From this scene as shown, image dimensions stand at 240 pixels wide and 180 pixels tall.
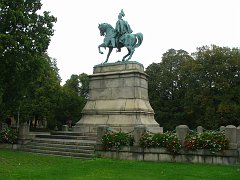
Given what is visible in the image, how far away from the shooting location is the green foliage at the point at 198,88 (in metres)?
41.4

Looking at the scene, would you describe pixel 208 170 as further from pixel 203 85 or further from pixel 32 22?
pixel 203 85

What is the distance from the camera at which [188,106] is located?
1784 inches

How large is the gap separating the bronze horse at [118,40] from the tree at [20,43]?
161 inches

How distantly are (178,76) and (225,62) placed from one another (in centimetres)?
917

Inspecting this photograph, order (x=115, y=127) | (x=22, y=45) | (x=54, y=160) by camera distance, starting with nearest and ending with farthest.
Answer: (x=54, y=160), (x=22, y=45), (x=115, y=127)

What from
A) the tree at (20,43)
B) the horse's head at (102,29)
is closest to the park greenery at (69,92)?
the tree at (20,43)

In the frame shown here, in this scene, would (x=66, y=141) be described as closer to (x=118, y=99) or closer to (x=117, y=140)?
(x=117, y=140)

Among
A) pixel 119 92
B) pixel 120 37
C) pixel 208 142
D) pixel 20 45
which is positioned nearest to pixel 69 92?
pixel 120 37

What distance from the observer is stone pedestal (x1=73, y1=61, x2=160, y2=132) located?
21597mm

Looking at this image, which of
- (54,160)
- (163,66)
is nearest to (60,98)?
(163,66)

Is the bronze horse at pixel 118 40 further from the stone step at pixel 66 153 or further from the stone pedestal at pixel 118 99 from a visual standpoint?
the stone step at pixel 66 153

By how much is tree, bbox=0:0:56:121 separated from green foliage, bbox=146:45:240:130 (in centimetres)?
2605

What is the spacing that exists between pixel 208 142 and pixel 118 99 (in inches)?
360

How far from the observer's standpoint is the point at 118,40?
2423 centimetres
